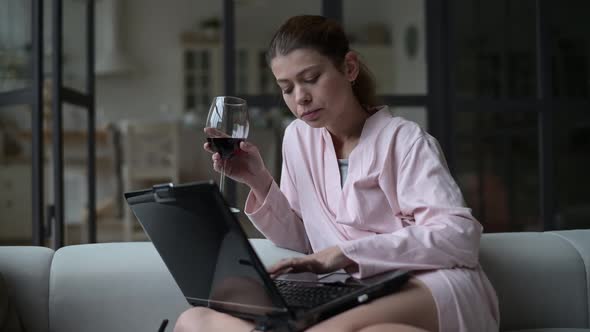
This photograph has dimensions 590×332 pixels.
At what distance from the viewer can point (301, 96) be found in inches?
54.9

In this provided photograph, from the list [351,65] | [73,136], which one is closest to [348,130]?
[351,65]

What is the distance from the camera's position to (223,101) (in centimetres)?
135

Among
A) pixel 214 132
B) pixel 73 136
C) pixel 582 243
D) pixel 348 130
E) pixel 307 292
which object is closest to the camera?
pixel 307 292

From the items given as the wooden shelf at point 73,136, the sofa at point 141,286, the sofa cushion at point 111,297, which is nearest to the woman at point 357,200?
the sofa at point 141,286

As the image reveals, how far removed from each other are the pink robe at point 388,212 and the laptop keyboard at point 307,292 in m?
0.07

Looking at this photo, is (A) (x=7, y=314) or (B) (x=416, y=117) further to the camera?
(B) (x=416, y=117)

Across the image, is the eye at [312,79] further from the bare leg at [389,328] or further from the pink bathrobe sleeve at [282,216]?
the bare leg at [389,328]

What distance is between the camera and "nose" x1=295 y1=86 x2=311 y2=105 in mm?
1396

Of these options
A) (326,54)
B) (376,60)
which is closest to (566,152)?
(326,54)

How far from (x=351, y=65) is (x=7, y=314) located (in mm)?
916

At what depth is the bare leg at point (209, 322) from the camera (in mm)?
1195

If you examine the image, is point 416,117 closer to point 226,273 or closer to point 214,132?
point 214,132

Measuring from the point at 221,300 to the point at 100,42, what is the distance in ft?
23.2

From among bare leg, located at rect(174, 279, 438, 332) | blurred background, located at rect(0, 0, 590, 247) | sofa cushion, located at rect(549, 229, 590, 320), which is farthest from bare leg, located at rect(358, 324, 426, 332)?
blurred background, located at rect(0, 0, 590, 247)
